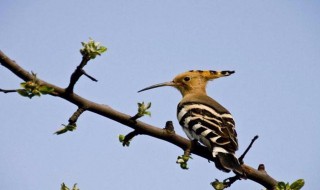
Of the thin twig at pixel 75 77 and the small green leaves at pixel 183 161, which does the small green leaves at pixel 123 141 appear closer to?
the small green leaves at pixel 183 161

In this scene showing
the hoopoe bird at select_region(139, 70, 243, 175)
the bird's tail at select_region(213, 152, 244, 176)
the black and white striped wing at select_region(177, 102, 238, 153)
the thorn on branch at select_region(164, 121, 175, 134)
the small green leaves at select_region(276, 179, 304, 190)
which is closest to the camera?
the small green leaves at select_region(276, 179, 304, 190)

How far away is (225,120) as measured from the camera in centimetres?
347

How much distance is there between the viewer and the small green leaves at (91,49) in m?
1.90

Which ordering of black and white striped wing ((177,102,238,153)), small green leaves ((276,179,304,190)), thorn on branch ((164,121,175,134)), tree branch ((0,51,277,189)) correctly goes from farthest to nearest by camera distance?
black and white striped wing ((177,102,238,153)) → thorn on branch ((164,121,175,134)) → small green leaves ((276,179,304,190)) → tree branch ((0,51,277,189))

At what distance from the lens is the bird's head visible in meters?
5.10

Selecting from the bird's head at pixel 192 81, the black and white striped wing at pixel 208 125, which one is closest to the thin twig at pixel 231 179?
the black and white striped wing at pixel 208 125

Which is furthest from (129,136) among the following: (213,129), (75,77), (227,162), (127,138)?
(213,129)

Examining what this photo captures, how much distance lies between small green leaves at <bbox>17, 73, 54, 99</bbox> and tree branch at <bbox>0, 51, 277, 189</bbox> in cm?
2

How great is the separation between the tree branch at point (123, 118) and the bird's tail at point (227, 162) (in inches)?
1.8

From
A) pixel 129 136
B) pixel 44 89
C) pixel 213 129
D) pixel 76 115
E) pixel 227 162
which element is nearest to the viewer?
pixel 44 89

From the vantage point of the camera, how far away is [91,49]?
1.90 m

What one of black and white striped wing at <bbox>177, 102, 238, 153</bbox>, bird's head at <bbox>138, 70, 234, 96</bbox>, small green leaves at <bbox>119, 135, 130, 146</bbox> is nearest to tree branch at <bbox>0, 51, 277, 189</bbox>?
small green leaves at <bbox>119, 135, 130, 146</bbox>

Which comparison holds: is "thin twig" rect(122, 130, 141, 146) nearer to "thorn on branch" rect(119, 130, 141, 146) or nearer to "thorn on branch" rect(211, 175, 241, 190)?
"thorn on branch" rect(119, 130, 141, 146)

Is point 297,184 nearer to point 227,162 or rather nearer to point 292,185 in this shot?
point 292,185
